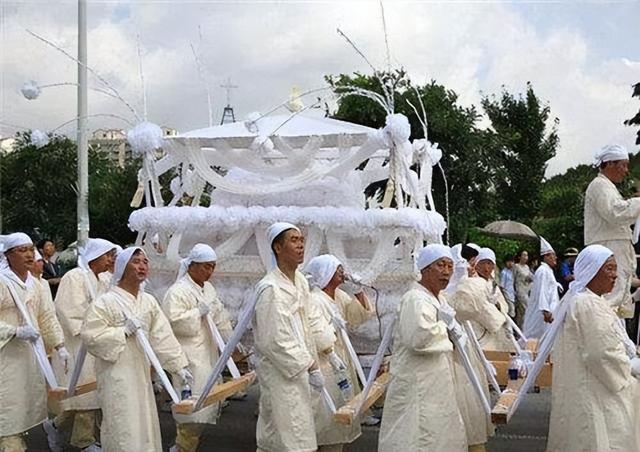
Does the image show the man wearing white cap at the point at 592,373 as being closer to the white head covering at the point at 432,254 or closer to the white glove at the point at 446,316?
the white glove at the point at 446,316

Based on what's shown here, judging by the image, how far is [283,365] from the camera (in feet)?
16.1

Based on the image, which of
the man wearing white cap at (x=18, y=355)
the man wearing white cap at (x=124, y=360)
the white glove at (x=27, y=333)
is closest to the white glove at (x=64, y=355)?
the man wearing white cap at (x=18, y=355)

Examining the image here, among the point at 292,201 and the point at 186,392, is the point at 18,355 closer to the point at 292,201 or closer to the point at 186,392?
the point at 186,392

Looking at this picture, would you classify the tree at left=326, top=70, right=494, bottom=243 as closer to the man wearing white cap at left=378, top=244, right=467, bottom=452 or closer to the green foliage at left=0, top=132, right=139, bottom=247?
the green foliage at left=0, top=132, right=139, bottom=247

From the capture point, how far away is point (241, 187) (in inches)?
307

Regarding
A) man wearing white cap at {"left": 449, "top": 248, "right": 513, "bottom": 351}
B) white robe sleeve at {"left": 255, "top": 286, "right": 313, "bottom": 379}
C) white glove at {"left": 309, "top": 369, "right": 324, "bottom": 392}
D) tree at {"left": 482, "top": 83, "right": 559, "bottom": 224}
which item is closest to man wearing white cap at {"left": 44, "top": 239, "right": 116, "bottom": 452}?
white robe sleeve at {"left": 255, "top": 286, "right": 313, "bottom": 379}

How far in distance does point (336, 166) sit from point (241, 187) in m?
0.93

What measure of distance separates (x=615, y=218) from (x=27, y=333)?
418cm

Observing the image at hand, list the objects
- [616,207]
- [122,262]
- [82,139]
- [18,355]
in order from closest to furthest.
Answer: [122,262], [18,355], [616,207], [82,139]

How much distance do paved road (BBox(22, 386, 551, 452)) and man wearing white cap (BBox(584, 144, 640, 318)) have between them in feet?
5.25

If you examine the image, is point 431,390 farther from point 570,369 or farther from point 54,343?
point 54,343

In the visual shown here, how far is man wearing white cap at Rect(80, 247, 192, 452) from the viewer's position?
5125 mm

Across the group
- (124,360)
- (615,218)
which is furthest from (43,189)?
(615,218)

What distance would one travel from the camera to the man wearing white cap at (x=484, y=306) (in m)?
6.36
